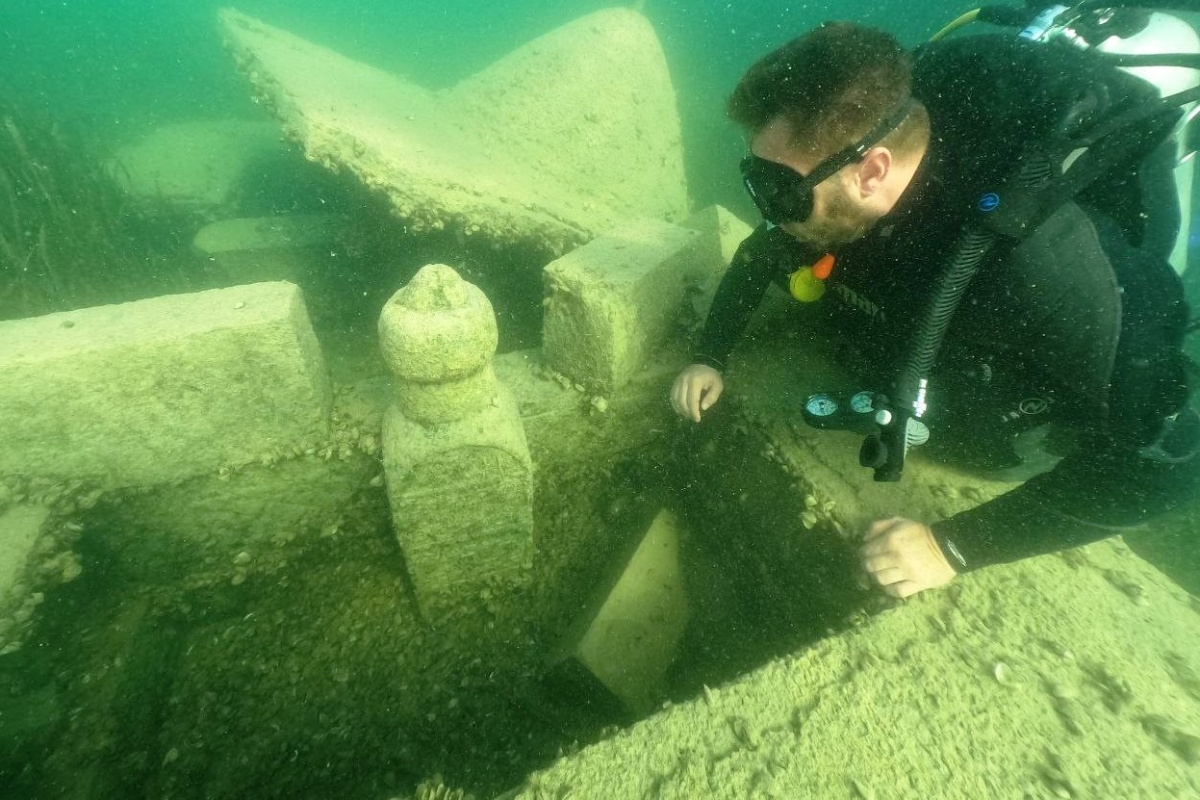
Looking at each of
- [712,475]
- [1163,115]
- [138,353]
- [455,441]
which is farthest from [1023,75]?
[138,353]

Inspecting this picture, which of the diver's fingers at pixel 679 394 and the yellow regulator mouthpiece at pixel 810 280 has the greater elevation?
the yellow regulator mouthpiece at pixel 810 280

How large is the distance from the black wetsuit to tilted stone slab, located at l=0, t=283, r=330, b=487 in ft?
7.94

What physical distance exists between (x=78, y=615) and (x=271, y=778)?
1.10 metres

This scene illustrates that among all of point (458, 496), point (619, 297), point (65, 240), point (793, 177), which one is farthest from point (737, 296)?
point (65, 240)

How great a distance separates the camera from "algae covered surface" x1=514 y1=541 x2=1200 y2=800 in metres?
1.42

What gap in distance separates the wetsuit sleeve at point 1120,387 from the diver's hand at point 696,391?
49.2 inches

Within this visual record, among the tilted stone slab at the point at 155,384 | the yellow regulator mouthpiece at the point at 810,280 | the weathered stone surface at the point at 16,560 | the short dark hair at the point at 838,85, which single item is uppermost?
the short dark hair at the point at 838,85

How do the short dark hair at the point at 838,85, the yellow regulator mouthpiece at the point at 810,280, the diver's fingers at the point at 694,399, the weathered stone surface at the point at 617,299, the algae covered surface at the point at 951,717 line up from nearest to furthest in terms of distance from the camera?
1. the algae covered surface at the point at 951,717
2. the short dark hair at the point at 838,85
3. the yellow regulator mouthpiece at the point at 810,280
4. the weathered stone surface at the point at 617,299
5. the diver's fingers at the point at 694,399

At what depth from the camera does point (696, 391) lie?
261 centimetres

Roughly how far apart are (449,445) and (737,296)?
1.57 meters

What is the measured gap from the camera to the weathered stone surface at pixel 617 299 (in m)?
2.48

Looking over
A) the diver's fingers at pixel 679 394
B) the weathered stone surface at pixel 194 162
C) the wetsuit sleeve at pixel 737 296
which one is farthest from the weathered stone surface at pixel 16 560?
the weathered stone surface at pixel 194 162

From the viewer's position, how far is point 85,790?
212cm

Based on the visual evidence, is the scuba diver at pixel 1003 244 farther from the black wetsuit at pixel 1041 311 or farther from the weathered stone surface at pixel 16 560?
the weathered stone surface at pixel 16 560
